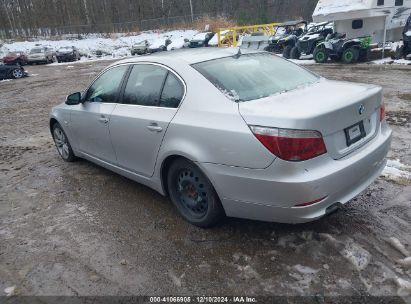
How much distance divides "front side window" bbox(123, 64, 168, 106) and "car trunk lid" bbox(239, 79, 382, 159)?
3.41 ft

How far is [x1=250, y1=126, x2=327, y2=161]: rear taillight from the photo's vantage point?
8.59 ft

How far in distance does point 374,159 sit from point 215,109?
1.43m

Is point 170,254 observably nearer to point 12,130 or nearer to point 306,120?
point 306,120

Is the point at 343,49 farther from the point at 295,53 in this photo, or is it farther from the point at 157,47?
the point at 157,47

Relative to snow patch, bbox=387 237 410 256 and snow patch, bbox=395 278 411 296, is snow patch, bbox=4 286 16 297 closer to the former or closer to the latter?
snow patch, bbox=395 278 411 296

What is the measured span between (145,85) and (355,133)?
2.09 m

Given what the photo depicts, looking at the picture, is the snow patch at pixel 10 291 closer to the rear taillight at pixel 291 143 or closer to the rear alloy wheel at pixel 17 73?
the rear taillight at pixel 291 143

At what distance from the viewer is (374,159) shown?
3137 millimetres

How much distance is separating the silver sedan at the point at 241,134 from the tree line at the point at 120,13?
43062 mm

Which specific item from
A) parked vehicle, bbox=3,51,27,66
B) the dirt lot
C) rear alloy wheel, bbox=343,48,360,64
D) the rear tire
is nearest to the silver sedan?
the dirt lot

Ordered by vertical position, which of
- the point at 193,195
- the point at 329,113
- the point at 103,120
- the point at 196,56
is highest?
the point at 196,56

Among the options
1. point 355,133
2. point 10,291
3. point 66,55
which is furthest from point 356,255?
point 66,55

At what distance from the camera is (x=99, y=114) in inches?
169

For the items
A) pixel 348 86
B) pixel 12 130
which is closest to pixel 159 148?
pixel 348 86
